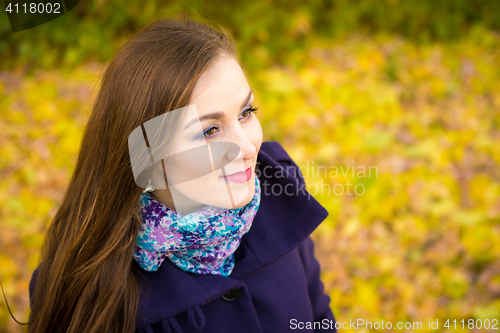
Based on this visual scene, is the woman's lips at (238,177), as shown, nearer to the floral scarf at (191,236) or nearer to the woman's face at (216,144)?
the woman's face at (216,144)

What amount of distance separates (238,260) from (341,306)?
4.76 ft

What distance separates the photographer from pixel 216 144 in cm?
125

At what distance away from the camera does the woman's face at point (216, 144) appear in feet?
3.99

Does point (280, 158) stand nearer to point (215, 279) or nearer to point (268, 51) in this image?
point (215, 279)

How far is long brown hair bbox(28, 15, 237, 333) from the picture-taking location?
4.00 ft

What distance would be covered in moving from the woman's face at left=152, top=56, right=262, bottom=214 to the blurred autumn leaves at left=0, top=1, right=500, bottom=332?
2.36 ft

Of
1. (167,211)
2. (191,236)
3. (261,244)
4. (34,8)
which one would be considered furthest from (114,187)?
(34,8)

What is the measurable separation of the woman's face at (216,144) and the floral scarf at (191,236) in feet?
0.25

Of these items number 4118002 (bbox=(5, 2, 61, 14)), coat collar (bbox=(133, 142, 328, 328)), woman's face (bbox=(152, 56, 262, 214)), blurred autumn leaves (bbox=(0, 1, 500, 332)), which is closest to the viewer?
woman's face (bbox=(152, 56, 262, 214))
